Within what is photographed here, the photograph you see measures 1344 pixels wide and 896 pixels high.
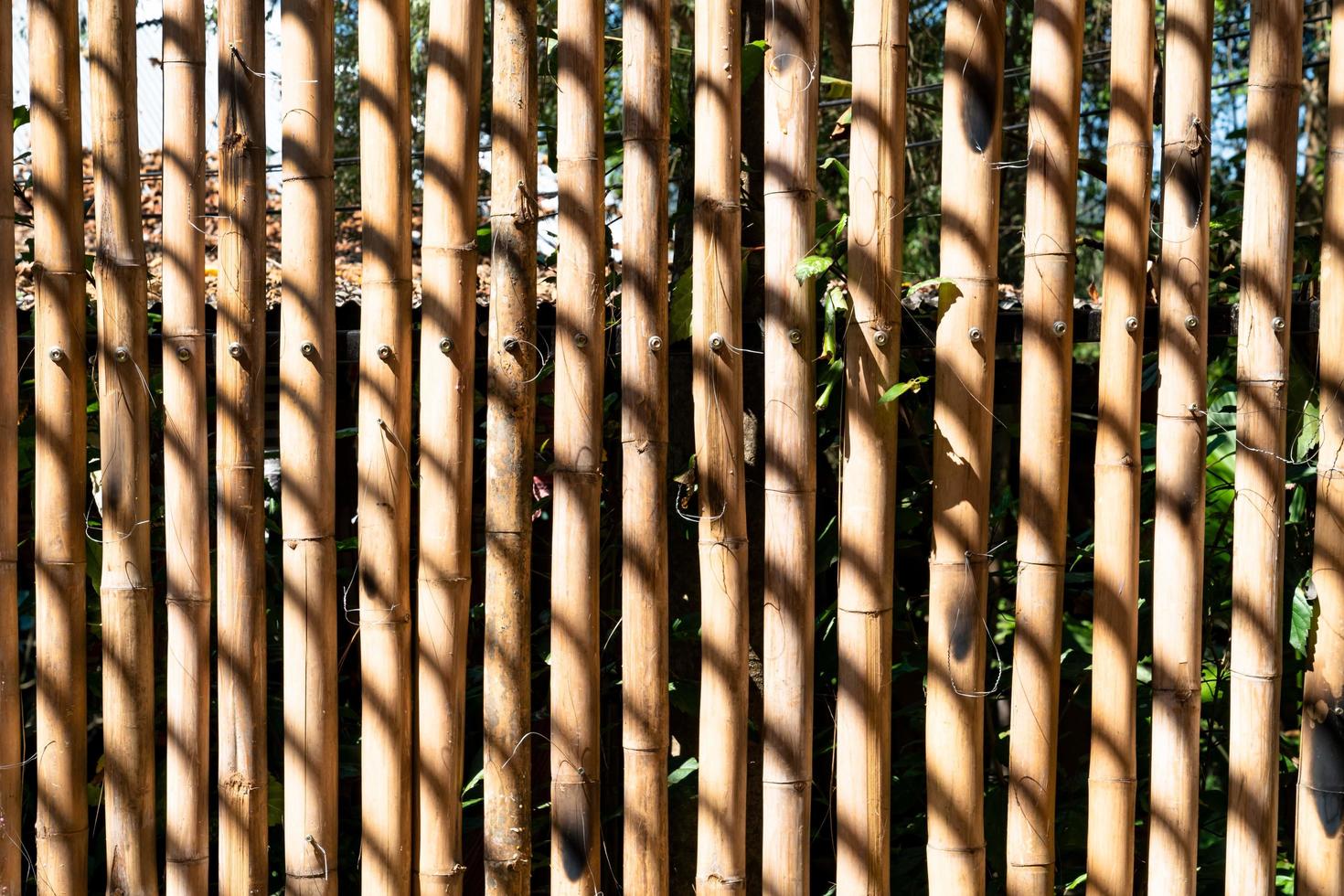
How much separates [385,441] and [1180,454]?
3.42ft

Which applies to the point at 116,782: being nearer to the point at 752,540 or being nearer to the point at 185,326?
the point at 185,326

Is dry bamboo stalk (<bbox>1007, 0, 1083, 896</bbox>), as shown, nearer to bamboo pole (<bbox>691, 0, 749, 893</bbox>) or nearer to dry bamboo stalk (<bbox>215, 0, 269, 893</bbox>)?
bamboo pole (<bbox>691, 0, 749, 893</bbox>)

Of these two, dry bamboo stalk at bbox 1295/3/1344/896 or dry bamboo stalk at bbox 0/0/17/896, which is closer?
dry bamboo stalk at bbox 1295/3/1344/896

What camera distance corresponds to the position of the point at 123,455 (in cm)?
166

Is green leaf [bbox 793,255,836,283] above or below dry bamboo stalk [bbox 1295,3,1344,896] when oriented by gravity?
above

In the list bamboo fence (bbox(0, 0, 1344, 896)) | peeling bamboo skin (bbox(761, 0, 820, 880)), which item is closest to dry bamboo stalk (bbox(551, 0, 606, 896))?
bamboo fence (bbox(0, 0, 1344, 896))

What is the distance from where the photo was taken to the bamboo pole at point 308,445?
1581 millimetres

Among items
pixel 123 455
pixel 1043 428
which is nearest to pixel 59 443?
pixel 123 455

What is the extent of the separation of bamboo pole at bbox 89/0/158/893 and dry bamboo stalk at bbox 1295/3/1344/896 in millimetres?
1572

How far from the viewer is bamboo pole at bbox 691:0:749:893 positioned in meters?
1.54

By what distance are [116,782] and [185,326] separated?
2.13 feet

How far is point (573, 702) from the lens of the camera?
1.61 m

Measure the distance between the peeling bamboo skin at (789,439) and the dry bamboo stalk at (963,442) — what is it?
17 cm

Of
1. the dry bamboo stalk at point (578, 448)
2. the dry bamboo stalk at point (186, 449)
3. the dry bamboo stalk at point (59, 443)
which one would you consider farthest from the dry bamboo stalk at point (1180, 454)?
the dry bamboo stalk at point (59, 443)
